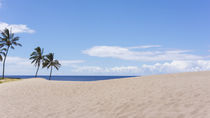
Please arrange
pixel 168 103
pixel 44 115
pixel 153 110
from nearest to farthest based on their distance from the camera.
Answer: pixel 153 110, pixel 168 103, pixel 44 115

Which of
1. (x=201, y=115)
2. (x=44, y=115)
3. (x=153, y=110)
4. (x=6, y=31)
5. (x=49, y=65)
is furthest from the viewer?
(x=49, y=65)

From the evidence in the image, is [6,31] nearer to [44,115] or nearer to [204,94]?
[44,115]

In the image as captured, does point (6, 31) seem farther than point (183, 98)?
Yes

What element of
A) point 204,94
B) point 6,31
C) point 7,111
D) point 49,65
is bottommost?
point 7,111

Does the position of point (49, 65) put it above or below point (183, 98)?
above

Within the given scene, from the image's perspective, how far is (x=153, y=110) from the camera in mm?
7234

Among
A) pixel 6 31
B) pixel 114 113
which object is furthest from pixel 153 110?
pixel 6 31

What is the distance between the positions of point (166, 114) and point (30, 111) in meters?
7.76

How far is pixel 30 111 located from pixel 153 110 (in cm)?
720

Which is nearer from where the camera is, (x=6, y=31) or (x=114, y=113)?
(x=114, y=113)

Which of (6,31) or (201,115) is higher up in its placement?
(6,31)

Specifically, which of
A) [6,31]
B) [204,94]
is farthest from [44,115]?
[6,31]

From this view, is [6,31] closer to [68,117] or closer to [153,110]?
[68,117]

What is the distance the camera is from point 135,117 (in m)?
6.91
